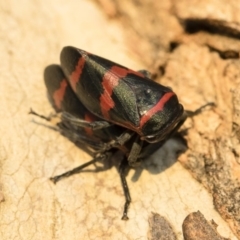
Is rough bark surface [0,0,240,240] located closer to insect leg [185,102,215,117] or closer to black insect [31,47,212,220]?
insect leg [185,102,215,117]

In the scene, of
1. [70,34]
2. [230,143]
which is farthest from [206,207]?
[70,34]

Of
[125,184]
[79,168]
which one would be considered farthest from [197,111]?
[79,168]

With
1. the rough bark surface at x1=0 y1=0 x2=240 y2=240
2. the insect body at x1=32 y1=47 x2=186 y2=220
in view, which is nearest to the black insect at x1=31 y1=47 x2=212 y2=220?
the insect body at x1=32 y1=47 x2=186 y2=220

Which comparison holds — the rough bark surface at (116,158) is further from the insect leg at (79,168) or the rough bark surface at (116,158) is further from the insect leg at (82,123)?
the insect leg at (82,123)

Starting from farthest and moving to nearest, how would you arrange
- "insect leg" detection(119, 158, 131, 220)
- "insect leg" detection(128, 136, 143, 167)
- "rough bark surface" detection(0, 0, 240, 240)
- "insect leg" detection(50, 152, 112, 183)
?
"insect leg" detection(128, 136, 143, 167) < "insect leg" detection(50, 152, 112, 183) < "insect leg" detection(119, 158, 131, 220) < "rough bark surface" detection(0, 0, 240, 240)

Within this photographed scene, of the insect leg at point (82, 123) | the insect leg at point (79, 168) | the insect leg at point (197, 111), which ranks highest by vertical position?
the insect leg at point (197, 111)

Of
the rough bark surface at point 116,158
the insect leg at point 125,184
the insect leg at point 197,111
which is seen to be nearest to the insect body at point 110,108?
the insect leg at point 125,184

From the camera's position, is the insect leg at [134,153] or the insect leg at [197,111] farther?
the insect leg at [197,111]

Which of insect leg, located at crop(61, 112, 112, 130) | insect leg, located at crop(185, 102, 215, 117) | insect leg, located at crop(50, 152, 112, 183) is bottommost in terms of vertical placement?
insect leg, located at crop(50, 152, 112, 183)
